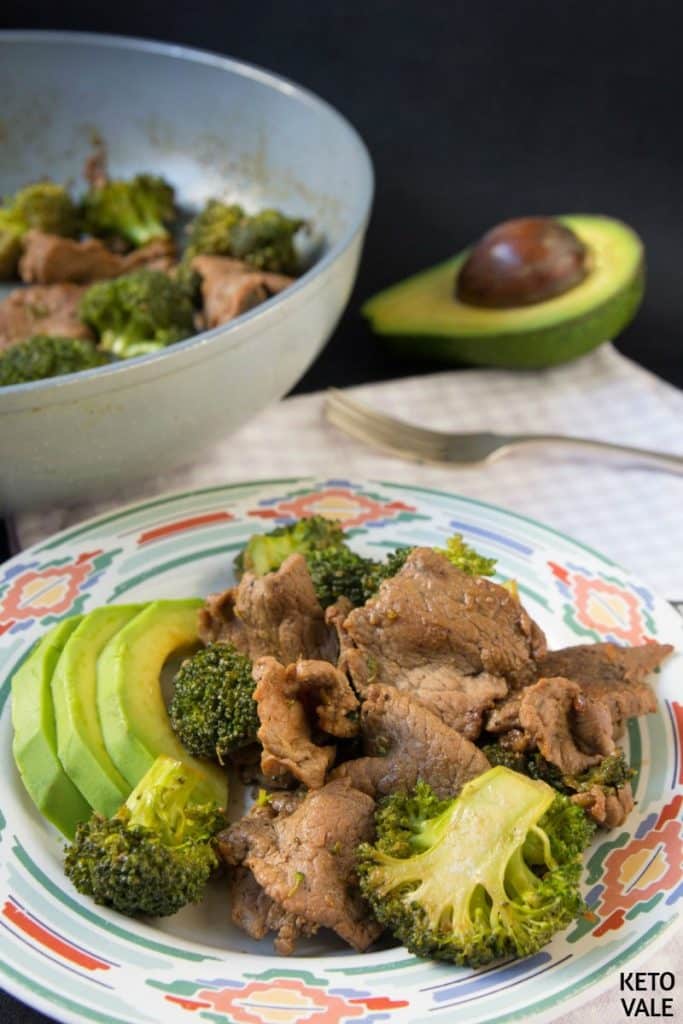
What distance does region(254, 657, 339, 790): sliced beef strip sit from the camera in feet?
7.25

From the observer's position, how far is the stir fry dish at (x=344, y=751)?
2.03 m

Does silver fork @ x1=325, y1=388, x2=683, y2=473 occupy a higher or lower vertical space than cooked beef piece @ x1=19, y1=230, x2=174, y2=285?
lower

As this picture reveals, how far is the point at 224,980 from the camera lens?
1.96m

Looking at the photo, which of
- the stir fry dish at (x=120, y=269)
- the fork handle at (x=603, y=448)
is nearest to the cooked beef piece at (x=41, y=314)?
the stir fry dish at (x=120, y=269)

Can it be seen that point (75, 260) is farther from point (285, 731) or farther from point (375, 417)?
point (285, 731)

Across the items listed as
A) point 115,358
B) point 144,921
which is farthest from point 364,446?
point 144,921

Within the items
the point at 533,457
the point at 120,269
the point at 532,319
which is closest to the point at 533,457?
the point at 533,457

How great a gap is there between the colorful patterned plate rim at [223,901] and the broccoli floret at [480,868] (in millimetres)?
60

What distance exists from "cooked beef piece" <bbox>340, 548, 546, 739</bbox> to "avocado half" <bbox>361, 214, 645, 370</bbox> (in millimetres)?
1714

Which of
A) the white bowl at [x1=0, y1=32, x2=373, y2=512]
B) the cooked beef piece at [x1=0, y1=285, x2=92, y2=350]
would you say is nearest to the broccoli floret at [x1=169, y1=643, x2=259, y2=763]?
the white bowl at [x1=0, y1=32, x2=373, y2=512]

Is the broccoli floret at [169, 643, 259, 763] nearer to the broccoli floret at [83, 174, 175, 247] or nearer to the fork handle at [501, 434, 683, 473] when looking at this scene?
the fork handle at [501, 434, 683, 473]

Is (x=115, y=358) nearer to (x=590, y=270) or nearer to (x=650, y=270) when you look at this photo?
(x=590, y=270)

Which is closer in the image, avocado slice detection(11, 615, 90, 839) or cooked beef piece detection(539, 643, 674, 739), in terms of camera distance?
avocado slice detection(11, 615, 90, 839)

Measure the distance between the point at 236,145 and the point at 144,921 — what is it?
315cm
